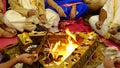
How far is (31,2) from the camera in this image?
16.5 feet

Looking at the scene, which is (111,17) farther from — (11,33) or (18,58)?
(18,58)

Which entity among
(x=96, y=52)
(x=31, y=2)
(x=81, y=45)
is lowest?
(x=96, y=52)

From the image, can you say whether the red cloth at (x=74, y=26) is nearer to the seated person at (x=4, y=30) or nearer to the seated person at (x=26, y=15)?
the seated person at (x=26, y=15)

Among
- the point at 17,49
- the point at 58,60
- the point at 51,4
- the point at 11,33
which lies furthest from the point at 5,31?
the point at 58,60

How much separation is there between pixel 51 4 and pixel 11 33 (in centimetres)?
107

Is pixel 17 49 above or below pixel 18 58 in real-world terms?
below

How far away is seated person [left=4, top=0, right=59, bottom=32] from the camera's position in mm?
4801

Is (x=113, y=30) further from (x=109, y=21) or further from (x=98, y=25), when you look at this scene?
(x=98, y=25)

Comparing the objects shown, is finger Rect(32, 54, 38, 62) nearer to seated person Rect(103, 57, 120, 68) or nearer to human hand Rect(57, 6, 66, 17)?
seated person Rect(103, 57, 120, 68)

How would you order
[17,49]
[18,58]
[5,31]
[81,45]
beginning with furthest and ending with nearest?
[5,31], [17,49], [81,45], [18,58]

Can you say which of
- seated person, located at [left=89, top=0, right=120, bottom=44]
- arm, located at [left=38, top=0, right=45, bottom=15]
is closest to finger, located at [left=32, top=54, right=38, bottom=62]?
seated person, located at [left=89, top=0, right=120, bottom=44]

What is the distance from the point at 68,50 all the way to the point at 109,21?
57.6 inches

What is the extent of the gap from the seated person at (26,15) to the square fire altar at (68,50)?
1188 millimetres

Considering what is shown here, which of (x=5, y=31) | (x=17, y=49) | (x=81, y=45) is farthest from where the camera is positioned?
(x=5, y=31)
